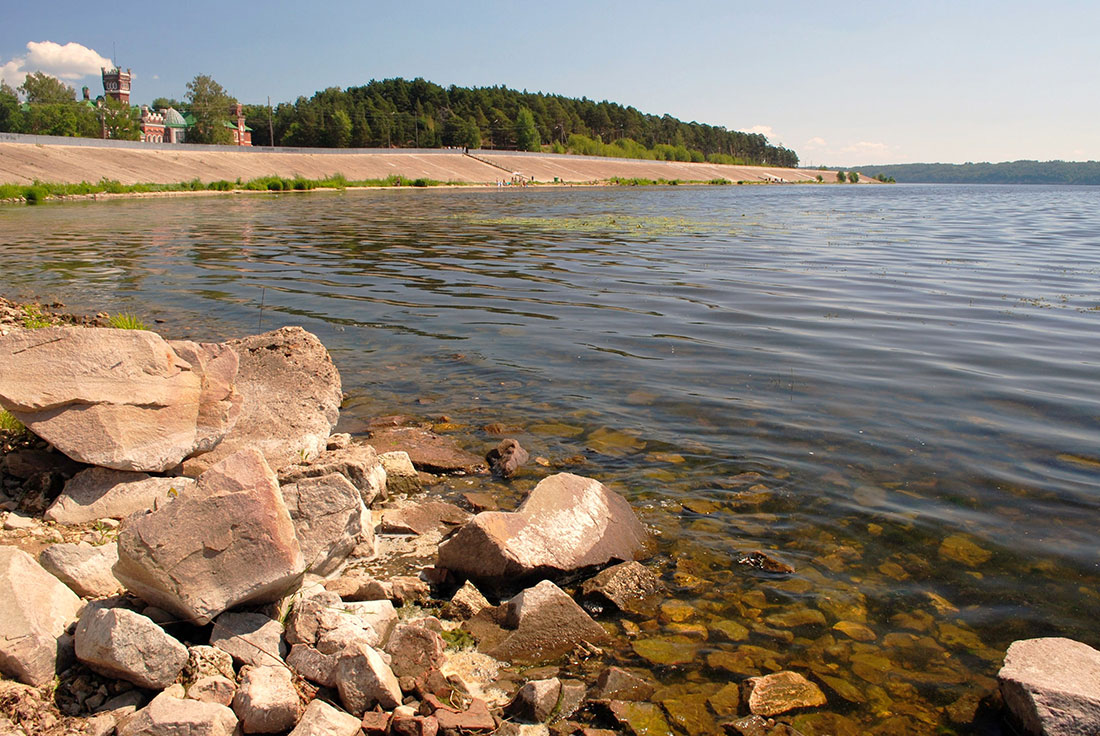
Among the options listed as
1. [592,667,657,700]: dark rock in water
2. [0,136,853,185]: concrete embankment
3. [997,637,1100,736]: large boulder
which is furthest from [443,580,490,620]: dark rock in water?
[0,136,853,185]: concrete embankment

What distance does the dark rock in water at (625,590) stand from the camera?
189 inches

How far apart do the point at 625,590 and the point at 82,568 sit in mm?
3030

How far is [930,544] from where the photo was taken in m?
5.64

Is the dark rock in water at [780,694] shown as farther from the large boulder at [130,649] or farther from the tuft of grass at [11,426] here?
the tuft of grass at [11,426]

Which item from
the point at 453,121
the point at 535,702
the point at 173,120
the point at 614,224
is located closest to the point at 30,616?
the point at 535,702

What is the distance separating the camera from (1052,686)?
3.64 metres

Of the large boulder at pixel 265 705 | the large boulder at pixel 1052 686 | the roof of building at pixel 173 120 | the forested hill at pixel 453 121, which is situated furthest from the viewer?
the roof of building at pixel 173 120

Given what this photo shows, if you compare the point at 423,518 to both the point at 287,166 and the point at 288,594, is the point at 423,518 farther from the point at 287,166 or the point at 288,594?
the point at 287,166

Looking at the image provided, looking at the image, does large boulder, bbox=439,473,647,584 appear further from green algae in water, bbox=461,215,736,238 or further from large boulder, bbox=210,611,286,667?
green algae in water, bbox=461,215,736,238

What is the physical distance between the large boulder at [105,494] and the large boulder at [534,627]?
7.27ft

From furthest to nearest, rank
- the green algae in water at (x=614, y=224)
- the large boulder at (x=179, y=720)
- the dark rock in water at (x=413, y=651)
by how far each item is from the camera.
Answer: the green algae in water at (x=614, y=224) → the dark rock in water at (x=413, y=651) → the large boulder at (x=179, y=720)

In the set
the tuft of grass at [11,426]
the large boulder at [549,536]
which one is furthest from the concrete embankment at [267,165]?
the large boulder at [549,536]

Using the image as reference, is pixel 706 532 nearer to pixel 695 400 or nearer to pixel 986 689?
pixel 986 689

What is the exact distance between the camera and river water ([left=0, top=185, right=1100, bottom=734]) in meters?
4.61
